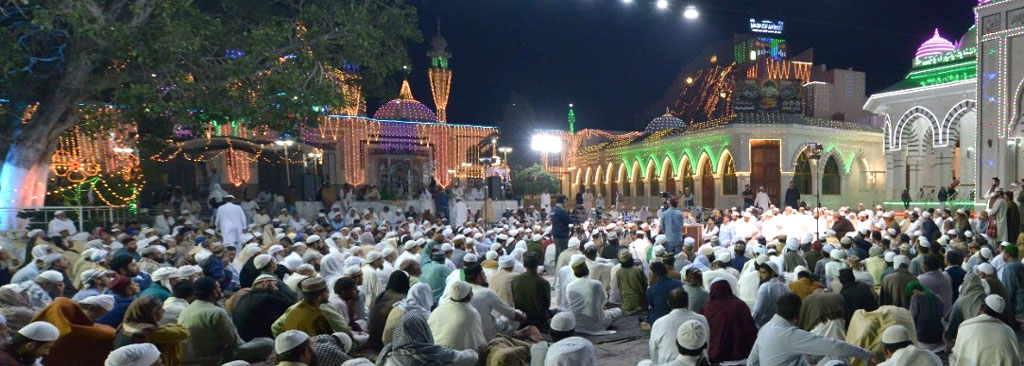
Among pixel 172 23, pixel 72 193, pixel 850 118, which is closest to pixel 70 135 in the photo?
pixel 72 193

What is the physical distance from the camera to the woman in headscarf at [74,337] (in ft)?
11.9

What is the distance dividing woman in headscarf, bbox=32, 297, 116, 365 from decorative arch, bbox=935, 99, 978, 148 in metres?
19.7

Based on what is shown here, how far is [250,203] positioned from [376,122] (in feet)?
36.8

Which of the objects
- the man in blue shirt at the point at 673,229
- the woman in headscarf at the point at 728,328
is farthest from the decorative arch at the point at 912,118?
the woman in headscarf at the point at 728,328

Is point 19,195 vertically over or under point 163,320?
over

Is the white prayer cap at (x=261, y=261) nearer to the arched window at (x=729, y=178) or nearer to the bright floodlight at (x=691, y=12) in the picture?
the bright floodlight at (x=691, y=12)

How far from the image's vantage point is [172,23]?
962 centimetres

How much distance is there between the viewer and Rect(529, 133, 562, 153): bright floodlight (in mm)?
30156

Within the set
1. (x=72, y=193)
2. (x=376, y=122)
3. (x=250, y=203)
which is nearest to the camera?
(x=72, y=193)

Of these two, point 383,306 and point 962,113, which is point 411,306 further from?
point 962,113

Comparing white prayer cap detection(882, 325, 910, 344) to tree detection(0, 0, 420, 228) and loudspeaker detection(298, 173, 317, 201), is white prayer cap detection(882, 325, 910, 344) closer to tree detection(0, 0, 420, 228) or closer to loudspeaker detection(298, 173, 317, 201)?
tree detection(0, 0, 420, 228)

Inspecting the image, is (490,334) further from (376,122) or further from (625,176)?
(625,176)

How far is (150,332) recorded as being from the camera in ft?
11.6

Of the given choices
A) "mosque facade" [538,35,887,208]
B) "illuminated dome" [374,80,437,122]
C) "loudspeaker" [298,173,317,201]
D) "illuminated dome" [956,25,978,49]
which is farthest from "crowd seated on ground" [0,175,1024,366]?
"illuminated dome" [374,80,437,122]
